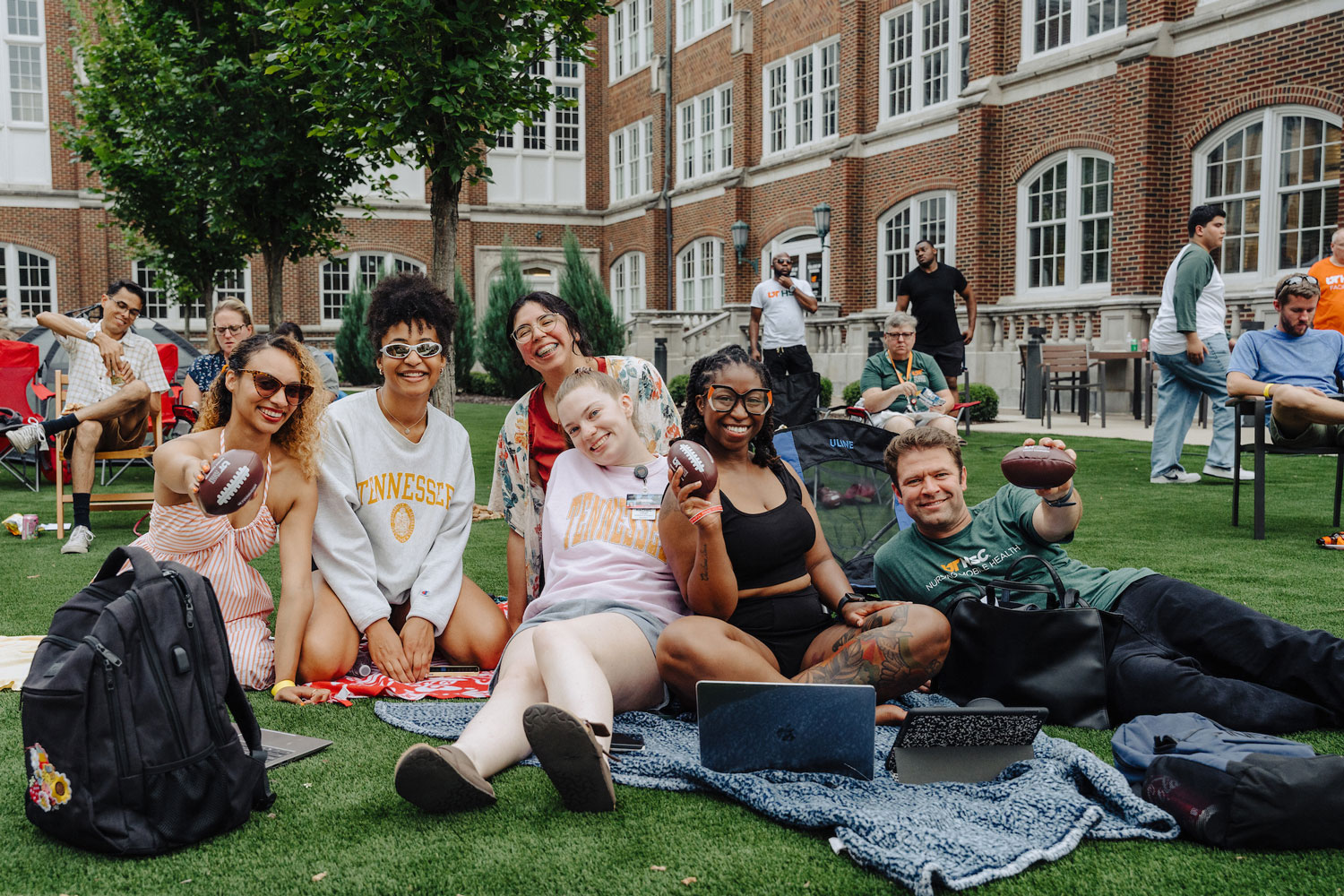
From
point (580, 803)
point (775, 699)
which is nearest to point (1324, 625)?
point (775, 699)

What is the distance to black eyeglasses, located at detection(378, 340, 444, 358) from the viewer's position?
12.3 feet

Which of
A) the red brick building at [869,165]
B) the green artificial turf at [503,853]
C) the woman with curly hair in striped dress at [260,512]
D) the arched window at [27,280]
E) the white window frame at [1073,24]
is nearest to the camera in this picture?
the green artificial turf at [503,853]

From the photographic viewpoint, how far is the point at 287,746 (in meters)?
2.98

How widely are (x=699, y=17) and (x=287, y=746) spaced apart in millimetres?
24989

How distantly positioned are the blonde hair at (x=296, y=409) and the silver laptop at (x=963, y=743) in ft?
6.98

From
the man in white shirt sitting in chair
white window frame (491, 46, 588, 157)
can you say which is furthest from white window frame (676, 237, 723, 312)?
the man in white shirt sitting in chair

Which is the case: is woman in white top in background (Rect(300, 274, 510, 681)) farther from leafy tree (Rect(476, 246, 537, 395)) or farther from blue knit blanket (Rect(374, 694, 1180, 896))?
leafy tree (Rect(476, 246, 537, 395))

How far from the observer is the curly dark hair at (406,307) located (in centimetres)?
378

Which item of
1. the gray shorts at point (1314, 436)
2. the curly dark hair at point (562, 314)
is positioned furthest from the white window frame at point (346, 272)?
the curly dark hair at point (562, 314)

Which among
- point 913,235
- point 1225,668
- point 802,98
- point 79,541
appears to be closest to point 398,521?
point 1225,668

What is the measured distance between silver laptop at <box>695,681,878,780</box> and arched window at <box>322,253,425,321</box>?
26.9 m

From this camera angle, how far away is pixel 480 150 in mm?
7754

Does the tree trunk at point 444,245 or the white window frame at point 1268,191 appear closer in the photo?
the tree trunk at point 444,245

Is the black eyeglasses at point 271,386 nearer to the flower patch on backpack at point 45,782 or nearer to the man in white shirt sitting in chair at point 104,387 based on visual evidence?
the flower patch on backpack at point 45,782
